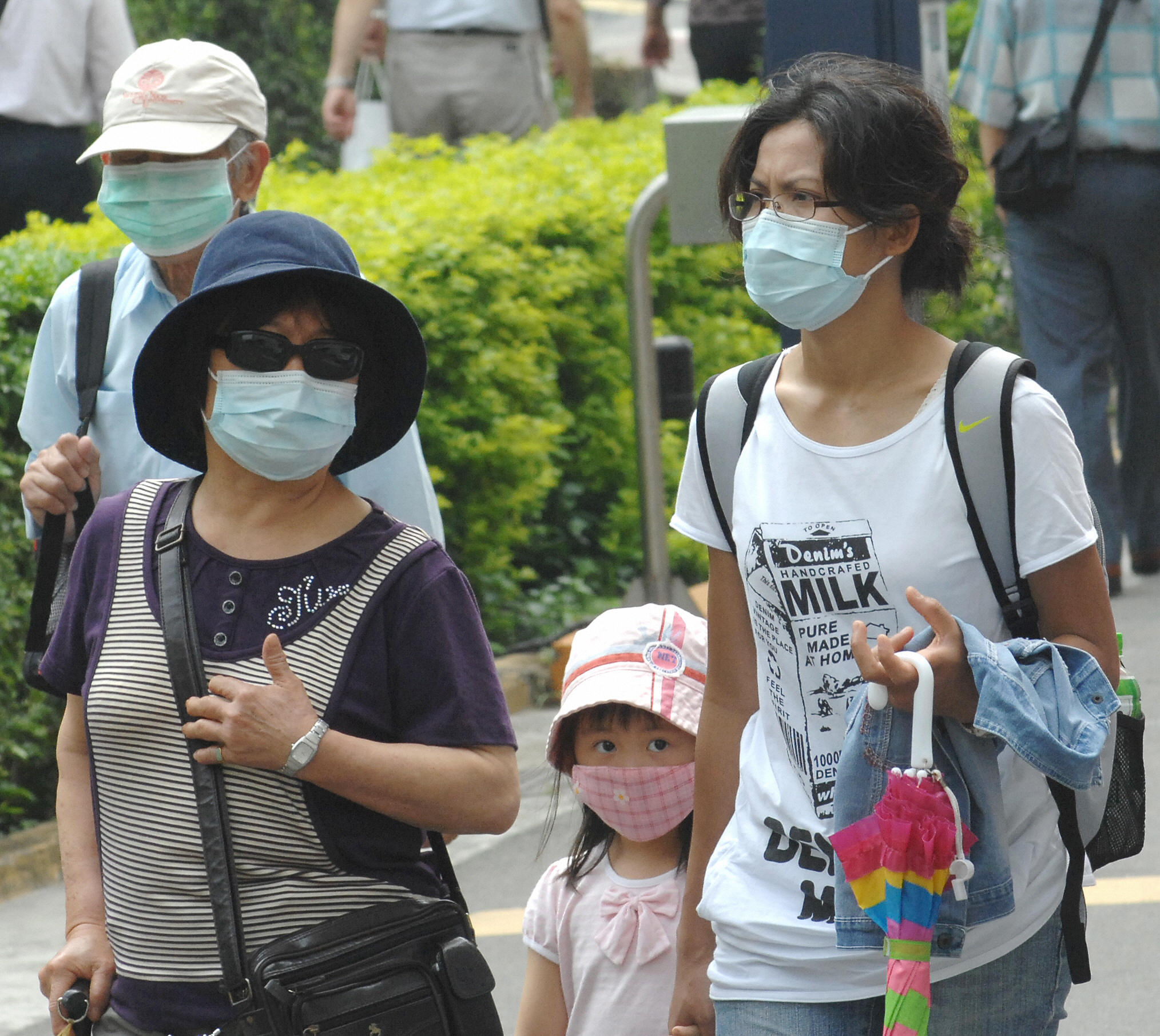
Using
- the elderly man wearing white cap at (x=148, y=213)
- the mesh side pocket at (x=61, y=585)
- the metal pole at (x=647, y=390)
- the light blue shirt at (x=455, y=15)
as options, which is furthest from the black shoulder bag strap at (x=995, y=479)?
the light blue shirt at (x=455, y=15)

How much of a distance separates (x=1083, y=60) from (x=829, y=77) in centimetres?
448

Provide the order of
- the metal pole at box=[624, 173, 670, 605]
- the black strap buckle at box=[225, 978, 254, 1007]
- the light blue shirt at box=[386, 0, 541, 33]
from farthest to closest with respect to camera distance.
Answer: the light blue shirt at box=[386, 0, 541, 33], the metal pole at box=[624, 173, 670, 605], the black strap buckle at box=[225, 978, 254, 1007]

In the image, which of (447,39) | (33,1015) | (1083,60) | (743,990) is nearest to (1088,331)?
(1083,60)

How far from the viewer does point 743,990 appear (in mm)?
2578

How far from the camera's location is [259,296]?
2721mm

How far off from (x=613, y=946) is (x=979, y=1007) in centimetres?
74

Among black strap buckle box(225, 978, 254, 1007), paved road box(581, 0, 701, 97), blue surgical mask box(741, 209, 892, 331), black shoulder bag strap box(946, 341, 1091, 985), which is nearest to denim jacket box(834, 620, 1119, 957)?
black shoulder bag strap box(946, 341, 1091, 985)

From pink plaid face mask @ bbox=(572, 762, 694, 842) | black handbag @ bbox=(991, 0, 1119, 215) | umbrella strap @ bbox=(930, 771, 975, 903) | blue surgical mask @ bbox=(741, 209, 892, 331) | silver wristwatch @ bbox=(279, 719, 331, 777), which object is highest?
blue surgical mask @ bbox=(741, 209, 892, 331)

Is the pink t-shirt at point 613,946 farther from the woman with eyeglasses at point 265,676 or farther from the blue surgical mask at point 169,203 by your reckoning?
the blue surgical mask at point 169,203

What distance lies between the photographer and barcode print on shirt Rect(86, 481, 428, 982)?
99.6 inches

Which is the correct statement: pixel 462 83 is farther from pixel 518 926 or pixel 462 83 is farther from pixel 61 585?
pixel 61 585

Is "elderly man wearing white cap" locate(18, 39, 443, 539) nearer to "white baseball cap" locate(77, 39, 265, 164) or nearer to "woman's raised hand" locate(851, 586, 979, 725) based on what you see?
"white baseball cap" locate(77, 39, 265, 164)

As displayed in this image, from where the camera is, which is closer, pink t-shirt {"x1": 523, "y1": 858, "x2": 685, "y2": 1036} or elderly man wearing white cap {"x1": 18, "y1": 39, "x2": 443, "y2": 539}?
pink t-shirt {"x1": 523, "y1": 858, "x2": 685, "y2": 1036}

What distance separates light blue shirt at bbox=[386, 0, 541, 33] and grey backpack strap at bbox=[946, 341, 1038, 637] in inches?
269
